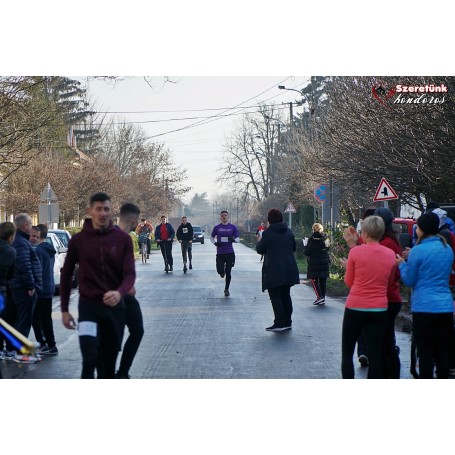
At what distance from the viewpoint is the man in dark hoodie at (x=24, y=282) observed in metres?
9.87

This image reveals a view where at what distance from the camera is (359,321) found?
8.68 metres

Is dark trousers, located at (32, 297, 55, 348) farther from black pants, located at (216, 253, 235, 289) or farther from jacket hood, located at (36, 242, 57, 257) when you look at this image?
black pants, located at (216, 253, 235, 289)

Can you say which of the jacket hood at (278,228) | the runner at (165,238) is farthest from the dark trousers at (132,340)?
the runner at (165,238)

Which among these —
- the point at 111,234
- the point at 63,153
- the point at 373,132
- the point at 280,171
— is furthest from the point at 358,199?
the point at 111,234

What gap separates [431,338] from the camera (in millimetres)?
8953

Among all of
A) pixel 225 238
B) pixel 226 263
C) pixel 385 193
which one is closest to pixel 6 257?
pixel 385 193

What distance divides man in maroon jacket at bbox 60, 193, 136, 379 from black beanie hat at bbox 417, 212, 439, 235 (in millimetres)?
2735

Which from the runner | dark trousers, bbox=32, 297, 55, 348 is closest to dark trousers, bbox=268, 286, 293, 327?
the runner

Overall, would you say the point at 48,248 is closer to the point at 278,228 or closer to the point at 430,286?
the point at 278,228

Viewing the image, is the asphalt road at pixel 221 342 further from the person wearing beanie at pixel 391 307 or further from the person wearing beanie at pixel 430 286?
the person wearing beanie at pixel 430 286

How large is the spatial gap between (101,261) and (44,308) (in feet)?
9.82

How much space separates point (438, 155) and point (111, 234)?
8100mm

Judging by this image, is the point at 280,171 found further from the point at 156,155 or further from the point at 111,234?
the point at 111,234

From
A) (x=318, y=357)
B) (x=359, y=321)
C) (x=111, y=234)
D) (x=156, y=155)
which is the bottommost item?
(x=318, y=357)
